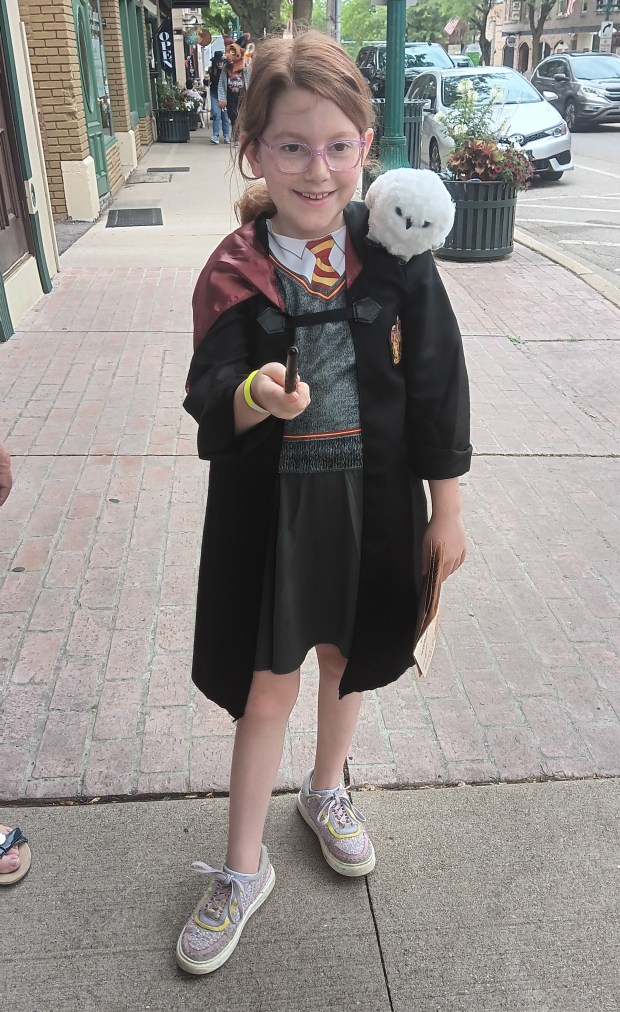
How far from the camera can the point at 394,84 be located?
30.3 ft

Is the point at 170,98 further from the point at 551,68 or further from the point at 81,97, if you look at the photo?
the point at 81,97

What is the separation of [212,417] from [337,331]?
12.0 inches

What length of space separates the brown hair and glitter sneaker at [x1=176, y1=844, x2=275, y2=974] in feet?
5.24

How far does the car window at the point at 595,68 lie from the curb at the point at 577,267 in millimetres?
14533

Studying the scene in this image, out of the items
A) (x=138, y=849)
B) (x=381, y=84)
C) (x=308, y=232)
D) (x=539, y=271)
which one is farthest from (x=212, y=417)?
(x=381, y=84)

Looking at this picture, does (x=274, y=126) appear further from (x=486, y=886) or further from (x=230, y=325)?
(x=486, y=886)

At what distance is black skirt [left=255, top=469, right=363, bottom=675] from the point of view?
181 cm

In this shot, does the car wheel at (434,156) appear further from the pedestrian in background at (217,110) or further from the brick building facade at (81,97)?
the pedestrian in background at (217,110)

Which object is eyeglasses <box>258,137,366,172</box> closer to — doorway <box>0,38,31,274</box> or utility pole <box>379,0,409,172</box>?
doorway <box>0,38,31,274</box>

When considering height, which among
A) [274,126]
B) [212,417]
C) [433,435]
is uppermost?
[274,126]

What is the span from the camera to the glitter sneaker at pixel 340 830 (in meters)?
2.21

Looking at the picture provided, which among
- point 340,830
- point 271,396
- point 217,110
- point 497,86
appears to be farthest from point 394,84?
point 217,110

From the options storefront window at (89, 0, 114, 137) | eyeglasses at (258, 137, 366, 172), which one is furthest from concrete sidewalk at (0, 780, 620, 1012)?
storefront window at (89, 0, 114, 137)

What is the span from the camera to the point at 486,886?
220cm
